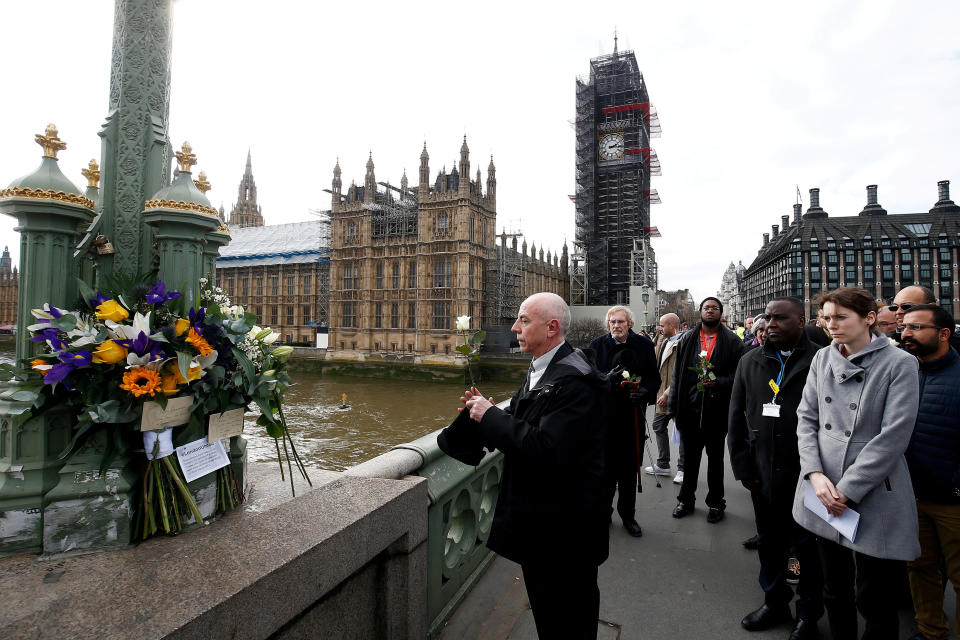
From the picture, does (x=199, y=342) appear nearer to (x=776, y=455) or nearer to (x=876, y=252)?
(x=776, y=455)

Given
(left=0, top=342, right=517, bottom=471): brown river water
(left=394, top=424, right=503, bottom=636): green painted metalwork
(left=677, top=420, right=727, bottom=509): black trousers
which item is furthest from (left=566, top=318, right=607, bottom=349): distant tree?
(left=394, top=424, right=503, bottom=636): green painted metalwork

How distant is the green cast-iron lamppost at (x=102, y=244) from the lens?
5.99 ft

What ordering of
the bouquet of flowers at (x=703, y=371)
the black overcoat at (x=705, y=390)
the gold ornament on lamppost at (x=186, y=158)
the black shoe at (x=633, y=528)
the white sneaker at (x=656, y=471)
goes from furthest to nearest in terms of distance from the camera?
the white sneaker at (x=656, y=471) < the black overcoat at (x=705, y=390) < the bouquet of flowers at (x=703, y=371) < the black shoe at (x=633, y=528) < the gold ornament on lamppost at (x=186, y=158)

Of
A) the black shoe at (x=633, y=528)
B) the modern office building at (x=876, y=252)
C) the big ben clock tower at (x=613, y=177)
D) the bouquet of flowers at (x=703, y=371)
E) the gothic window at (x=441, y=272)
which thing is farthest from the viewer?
the modern office building at (x=876, y=252)

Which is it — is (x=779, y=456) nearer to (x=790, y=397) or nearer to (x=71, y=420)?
(x=790, y=397)

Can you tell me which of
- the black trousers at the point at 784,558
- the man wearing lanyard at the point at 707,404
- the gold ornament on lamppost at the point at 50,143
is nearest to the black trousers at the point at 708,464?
the man wearing lanyard at the point at 707,404

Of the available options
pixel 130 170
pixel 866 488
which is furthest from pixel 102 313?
pixel 866 488

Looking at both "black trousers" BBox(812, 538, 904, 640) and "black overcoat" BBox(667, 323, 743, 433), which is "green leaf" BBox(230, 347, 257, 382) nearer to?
"black trousers" BBox(812, 538, 904, 640)

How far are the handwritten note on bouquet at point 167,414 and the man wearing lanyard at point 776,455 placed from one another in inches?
118

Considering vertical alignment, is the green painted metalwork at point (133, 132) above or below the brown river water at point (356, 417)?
above

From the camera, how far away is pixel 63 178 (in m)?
2.10

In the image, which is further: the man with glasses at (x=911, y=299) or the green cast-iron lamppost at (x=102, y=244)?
the man with glasses at (x=911, y=299)

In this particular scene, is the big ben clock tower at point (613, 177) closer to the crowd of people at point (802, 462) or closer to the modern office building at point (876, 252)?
the modern office building at point (876, 252)

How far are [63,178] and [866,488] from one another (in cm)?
369
